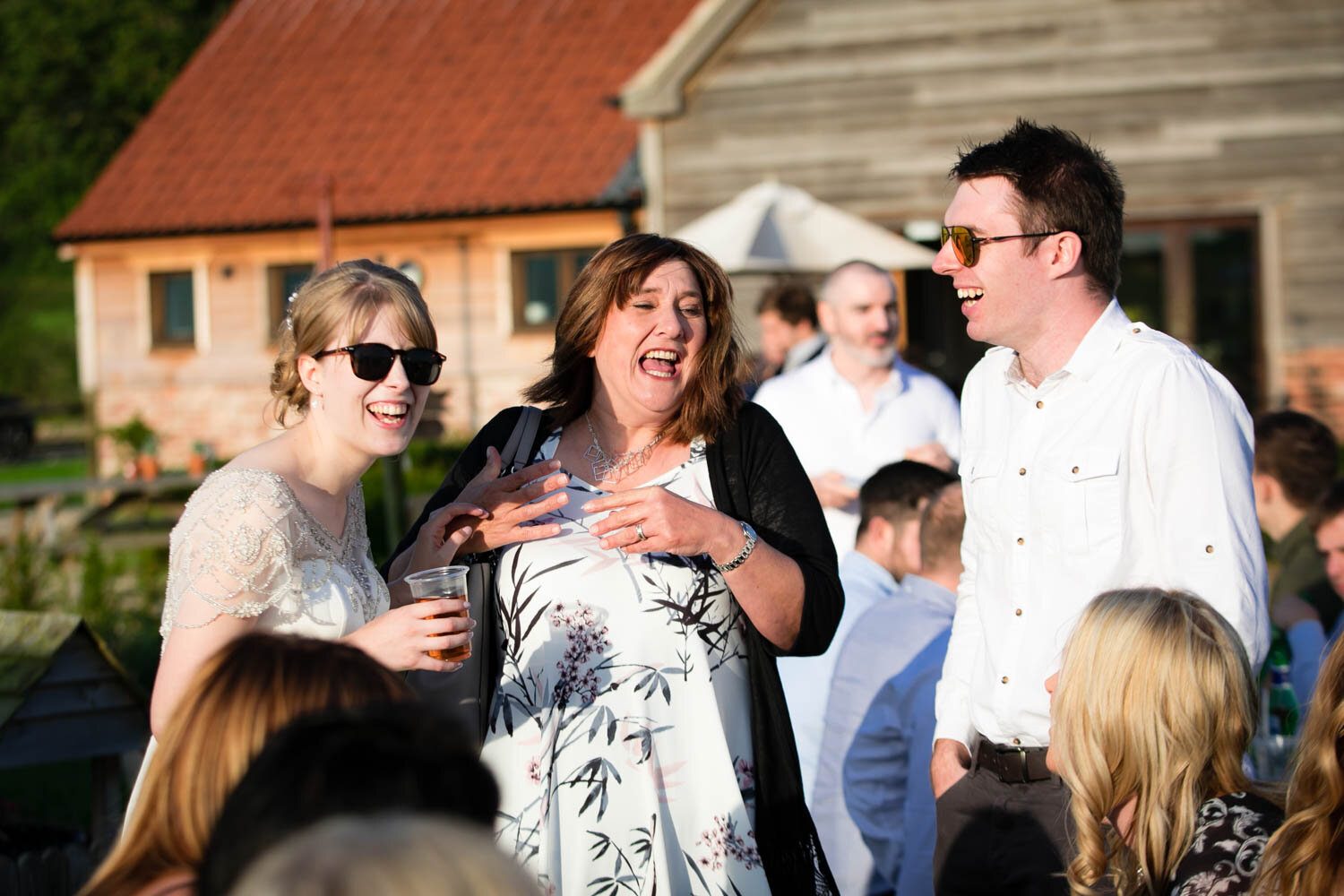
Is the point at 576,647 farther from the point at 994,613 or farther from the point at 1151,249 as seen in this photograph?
the point at 1151,249

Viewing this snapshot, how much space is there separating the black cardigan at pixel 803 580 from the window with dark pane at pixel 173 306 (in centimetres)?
1741

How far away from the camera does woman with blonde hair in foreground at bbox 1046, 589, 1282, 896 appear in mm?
2371

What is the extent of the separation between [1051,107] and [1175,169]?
1350 millimetres

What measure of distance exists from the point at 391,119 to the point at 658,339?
55.1ft

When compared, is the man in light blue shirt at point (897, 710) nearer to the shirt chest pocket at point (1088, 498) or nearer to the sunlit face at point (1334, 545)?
the shirt chest pocket at point (1088, 498)

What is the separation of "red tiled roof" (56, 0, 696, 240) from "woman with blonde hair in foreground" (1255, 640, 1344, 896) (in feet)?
48.0

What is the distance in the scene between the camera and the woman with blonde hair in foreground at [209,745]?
1616mm

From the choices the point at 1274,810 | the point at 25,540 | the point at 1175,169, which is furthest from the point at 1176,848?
the point at 1175,169

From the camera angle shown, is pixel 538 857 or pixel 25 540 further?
pixel 25 540

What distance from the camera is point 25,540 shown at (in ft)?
25.7

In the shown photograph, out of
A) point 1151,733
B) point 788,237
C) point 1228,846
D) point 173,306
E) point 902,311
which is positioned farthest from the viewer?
point 173,306

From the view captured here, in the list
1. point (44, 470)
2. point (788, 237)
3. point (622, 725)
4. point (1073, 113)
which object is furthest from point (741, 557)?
point (44, 470)

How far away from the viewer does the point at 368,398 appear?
2.75m

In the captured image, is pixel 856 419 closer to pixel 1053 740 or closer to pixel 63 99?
pixel 1053 740
